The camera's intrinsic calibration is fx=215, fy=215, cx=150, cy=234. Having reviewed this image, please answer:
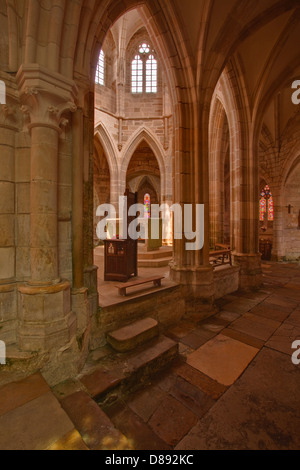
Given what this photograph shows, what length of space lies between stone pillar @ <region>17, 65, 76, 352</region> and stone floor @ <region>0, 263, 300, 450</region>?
417 millimetres

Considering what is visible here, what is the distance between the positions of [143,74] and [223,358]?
43.7ft

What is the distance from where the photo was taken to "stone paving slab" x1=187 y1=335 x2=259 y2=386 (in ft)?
8.20

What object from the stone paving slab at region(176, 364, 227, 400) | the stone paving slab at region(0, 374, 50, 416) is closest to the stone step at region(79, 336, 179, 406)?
the stone paving slab at region(176, 364, 227, 400)

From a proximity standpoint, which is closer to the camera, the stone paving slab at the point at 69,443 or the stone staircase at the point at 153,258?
the stone paving slab at the point at 69,443

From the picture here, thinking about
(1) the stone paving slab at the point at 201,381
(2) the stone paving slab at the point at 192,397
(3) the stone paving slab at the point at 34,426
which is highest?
(3) the stone paving slab at the point at 34,426

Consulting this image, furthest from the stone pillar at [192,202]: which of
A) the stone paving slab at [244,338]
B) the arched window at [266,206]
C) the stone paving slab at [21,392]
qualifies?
the arched window at [266,206]

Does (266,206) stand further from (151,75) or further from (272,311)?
(272,311)

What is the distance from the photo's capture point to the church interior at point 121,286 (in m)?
1.84

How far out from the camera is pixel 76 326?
250 cm

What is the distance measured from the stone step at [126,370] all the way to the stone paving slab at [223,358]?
1.12 feet

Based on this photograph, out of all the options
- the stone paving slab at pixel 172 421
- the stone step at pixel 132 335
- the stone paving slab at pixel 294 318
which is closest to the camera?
the stone paving slab at pixel 172 421

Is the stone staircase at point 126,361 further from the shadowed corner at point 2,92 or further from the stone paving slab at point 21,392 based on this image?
the shadowed corner at point 2,92

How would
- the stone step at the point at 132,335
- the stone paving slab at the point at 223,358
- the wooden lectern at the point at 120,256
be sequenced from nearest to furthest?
the stone paving slab at the point at 223,358 → the stone step at the point at 132,335 → the wooden lectern at the point at 120,256

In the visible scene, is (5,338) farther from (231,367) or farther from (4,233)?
Result: (231,367)
